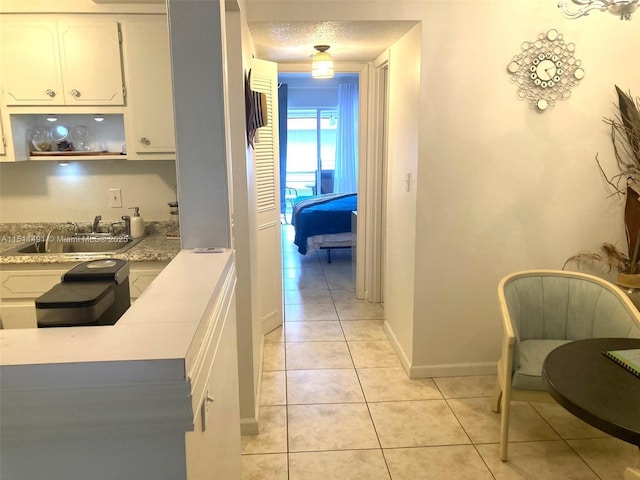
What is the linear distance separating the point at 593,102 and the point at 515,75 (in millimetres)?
517

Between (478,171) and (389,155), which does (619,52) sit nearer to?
(478,171)

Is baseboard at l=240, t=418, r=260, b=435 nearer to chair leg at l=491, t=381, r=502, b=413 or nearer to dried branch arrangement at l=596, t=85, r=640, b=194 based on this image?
chair leg at l=491, t=381, r=502, b=413

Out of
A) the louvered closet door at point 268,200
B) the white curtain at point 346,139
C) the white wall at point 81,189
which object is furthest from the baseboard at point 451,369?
the white curtain at point 346,139

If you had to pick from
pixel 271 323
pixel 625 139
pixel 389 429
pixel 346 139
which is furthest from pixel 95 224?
pixel 346 139

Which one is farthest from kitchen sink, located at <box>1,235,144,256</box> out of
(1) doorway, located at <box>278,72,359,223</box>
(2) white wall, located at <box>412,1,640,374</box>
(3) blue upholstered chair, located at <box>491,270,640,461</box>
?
(1) doorway, located at <box>278,72,359,223</box>

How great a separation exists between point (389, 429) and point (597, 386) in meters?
1.21

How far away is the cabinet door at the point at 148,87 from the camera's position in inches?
109

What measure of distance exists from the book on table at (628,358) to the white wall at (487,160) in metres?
1.16

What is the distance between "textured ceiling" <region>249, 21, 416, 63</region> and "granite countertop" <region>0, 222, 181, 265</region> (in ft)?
4.59

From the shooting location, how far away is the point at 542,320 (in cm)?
261

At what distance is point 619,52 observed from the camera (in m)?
2.82

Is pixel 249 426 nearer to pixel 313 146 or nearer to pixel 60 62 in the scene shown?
pixel 60 62

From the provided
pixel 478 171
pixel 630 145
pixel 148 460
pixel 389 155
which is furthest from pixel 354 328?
pixel 148 460

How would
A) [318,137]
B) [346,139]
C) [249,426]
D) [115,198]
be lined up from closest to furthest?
[249,426] → [115,198] → [346,139] → [318,137]
